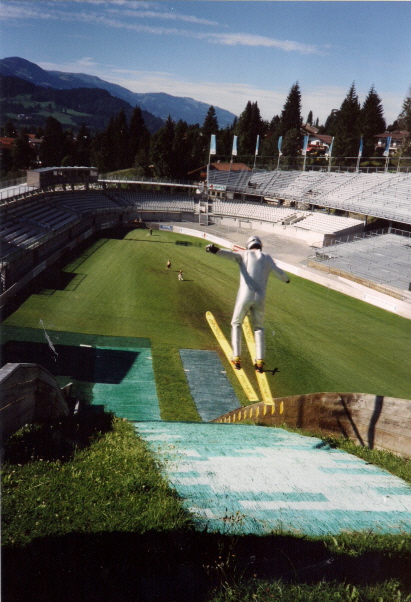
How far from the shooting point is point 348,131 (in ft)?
295

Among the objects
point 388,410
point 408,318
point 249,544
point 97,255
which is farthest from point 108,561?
point 97,255

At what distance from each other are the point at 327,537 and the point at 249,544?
1639mm

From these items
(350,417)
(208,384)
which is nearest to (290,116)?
(208,384)

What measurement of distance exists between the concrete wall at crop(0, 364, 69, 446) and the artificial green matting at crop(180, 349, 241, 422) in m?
9.06

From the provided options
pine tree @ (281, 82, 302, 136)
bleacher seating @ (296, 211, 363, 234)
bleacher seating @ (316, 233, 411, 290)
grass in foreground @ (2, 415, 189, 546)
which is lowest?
grass in foreground @ (2, 415, 189, 546)

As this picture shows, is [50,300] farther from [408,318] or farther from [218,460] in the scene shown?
[408,318]

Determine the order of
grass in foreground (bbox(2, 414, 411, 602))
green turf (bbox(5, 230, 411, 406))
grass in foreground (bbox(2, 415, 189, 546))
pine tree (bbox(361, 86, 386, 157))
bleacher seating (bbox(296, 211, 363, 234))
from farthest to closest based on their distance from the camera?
pine tree (bbox(361, 86, 386, 157)), bleacher seating (bbox(296, 211, 363, 234)), green turf (bbox(5, 230, 411, 406)), grass in foreground (bbox(2, 415, 189, 546)), grass in foreground (bbox(2, 414, 411, 602))

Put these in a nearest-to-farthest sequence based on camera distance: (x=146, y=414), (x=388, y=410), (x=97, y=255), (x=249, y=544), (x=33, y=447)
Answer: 1. (x=249, y=544)
2. (x=33, y=447)
3. (x=388, y=410)
4. (x=146, y=414)
5. (x=97, y=255)

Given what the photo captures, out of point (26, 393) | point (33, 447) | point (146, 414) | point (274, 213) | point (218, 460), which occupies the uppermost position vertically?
point (274, 213)

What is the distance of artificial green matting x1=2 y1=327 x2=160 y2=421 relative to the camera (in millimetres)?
20641

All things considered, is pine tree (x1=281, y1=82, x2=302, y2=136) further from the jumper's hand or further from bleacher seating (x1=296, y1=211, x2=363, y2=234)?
the jumper's hand

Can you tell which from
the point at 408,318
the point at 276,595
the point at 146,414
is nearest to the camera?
the point at 276,595

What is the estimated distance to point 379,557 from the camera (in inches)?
295

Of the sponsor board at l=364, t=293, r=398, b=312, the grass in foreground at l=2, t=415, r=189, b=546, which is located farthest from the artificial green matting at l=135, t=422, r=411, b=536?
the sponsor board at l=364, t=293, r=398, b=312
